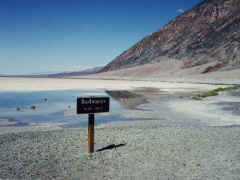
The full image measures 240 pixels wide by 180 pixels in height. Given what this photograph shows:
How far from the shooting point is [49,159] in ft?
20.9

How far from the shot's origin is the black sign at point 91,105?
670cm

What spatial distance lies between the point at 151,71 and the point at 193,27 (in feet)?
117

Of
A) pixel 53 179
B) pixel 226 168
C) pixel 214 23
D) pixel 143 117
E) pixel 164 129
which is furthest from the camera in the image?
pixel 214 23

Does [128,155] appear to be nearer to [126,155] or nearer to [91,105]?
[126,155]

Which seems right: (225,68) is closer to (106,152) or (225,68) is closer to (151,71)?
(151,71)

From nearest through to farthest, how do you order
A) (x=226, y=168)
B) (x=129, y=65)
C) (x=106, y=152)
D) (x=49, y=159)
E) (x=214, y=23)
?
(x=226, y=168), (x=49, y=159), (x=106, y=152), (x=214, y=23), (x=129, y=65)

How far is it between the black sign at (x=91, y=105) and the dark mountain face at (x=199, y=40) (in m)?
78.5

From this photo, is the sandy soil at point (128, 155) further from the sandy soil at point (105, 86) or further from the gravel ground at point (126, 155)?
the sandy soil at point (105, 86)

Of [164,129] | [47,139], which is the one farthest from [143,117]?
[47,139]

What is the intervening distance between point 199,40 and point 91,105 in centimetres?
11346

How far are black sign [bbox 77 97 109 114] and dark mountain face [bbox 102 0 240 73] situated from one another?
78.5 meters

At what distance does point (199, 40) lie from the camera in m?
114

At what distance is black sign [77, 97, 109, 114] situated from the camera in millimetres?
6699

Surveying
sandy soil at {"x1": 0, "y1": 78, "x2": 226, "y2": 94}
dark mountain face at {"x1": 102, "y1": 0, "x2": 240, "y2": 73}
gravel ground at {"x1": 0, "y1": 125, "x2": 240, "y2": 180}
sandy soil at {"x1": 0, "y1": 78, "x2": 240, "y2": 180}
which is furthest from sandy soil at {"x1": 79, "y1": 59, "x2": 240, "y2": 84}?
gravel ground at {"x1": 0, "y1": 125, "x2": 240, "y2": 180}
